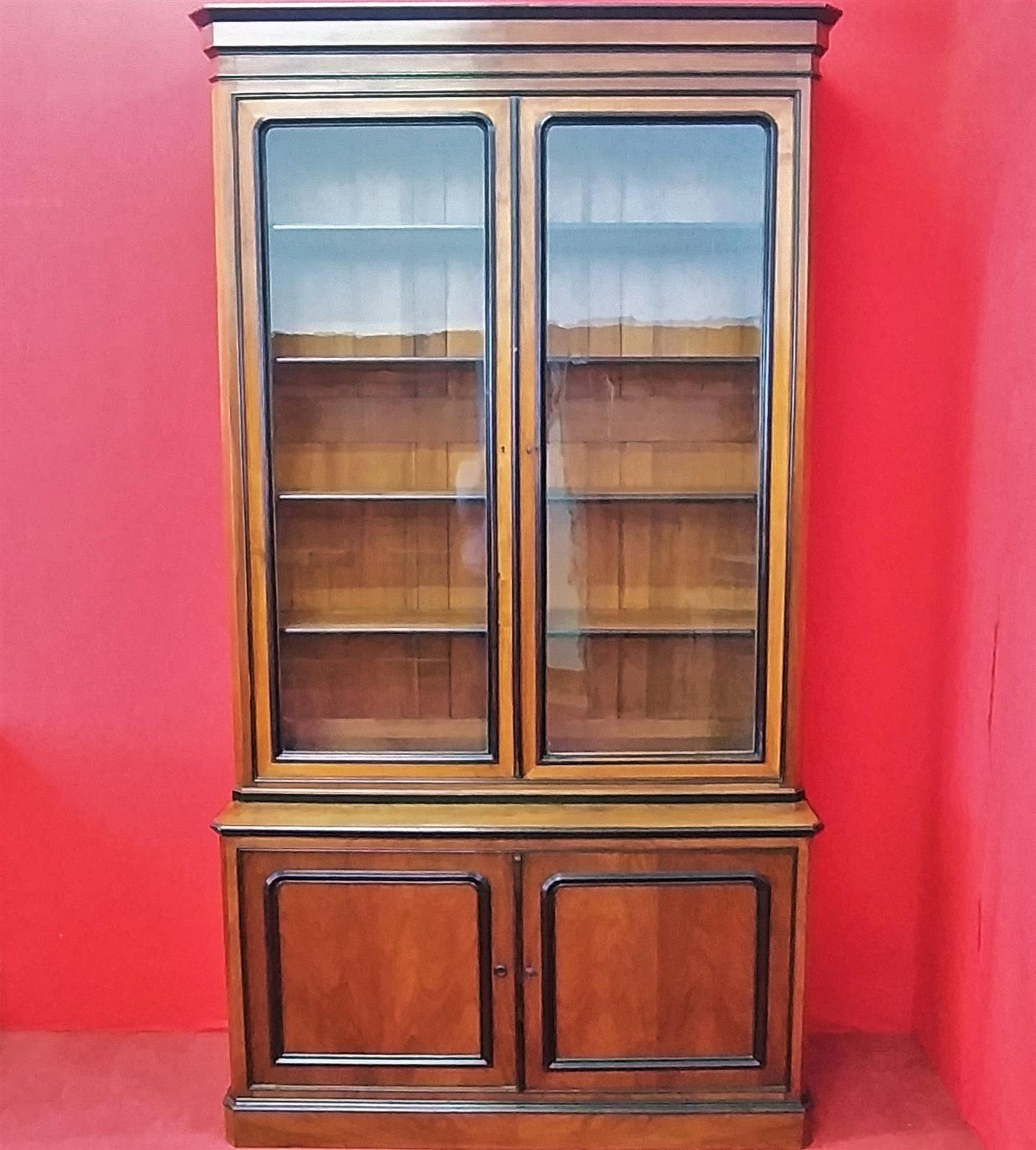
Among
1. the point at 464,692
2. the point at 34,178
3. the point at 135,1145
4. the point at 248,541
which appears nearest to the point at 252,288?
the point at 248,541

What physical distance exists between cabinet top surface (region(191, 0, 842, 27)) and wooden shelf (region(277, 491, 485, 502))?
901 mm

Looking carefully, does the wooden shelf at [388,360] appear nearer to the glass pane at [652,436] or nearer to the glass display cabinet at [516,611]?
the glass display cabinet at [516,611]

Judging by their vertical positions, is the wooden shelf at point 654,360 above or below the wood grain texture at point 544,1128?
above

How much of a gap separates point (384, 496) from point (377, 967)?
98 cm

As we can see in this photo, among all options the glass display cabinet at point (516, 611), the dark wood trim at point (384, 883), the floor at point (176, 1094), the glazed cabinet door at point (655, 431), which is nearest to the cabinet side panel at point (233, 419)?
the glass display cabinet at point (516, 611)

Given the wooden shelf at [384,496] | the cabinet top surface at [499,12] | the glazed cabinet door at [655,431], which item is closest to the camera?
the cabinet top surface at [499,12]

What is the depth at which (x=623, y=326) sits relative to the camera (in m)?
2.29

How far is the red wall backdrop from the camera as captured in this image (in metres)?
2.36

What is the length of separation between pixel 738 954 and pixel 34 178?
227 cm

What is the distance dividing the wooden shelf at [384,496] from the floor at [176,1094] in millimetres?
1358

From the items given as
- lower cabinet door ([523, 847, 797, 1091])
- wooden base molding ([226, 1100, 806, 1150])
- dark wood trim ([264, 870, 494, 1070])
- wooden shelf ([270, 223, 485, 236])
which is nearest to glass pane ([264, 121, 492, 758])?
wooden shelf ([270, 223, 485, 236])

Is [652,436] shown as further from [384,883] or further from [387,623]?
[384,883]

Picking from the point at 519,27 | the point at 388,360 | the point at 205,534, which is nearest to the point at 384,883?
the point at 205,534

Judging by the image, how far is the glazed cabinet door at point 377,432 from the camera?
2148 mm
